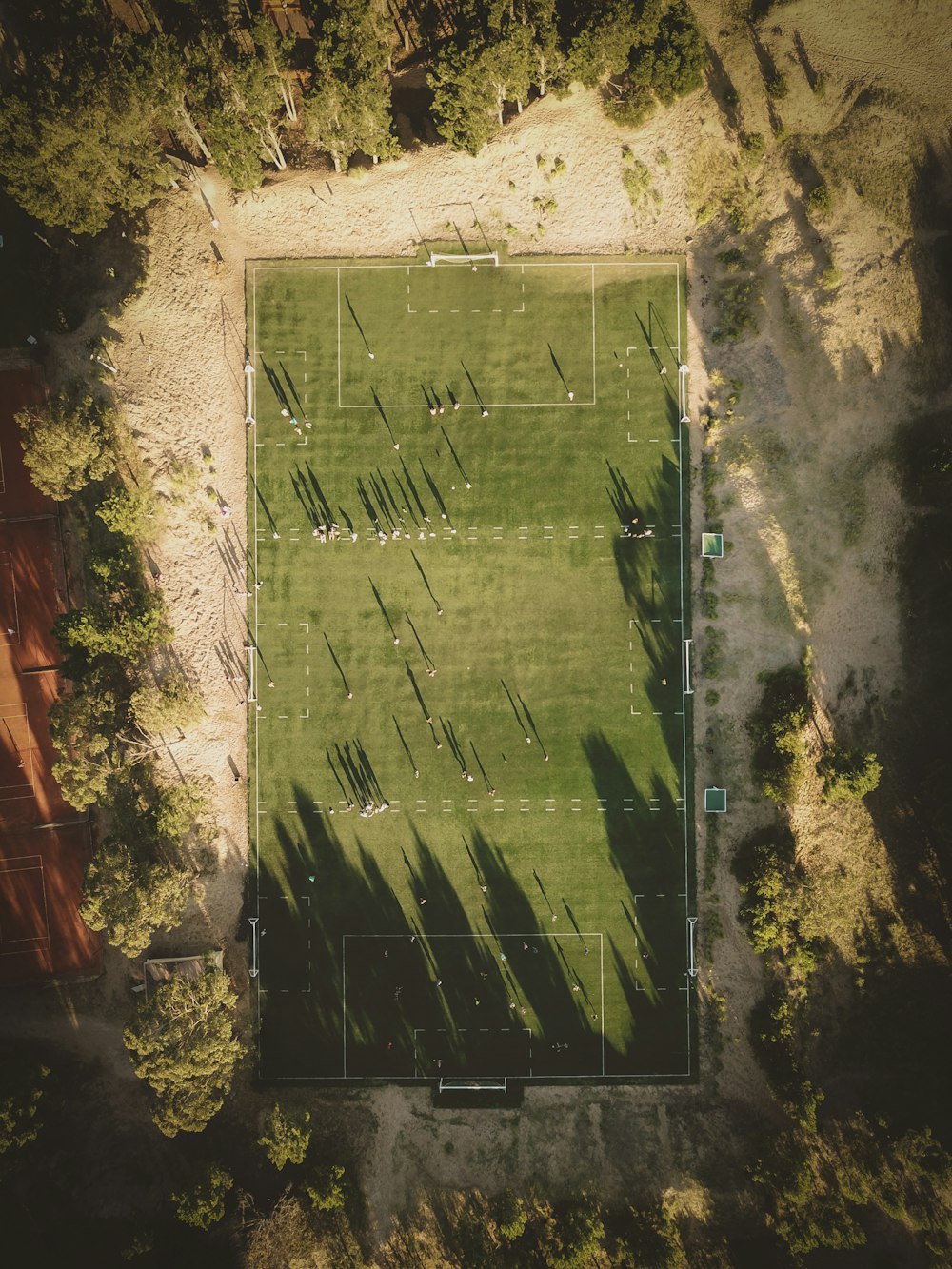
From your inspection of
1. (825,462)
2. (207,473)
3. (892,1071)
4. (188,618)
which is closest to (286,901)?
(188,618)

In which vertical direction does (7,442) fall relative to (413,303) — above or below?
below

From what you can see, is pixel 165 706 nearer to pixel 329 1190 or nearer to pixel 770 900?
pixel 329 1190

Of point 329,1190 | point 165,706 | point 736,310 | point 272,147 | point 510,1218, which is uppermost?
point 272,147

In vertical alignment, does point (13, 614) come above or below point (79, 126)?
below

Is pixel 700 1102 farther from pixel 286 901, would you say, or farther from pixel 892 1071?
pixel 286 901

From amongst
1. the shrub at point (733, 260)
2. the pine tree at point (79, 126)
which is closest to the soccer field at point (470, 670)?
the shrub at point (733, 260)

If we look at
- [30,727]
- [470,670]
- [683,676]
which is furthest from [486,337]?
[30,727]

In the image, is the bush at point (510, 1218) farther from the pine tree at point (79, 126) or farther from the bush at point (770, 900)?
the pine tree at point (79, 126)
